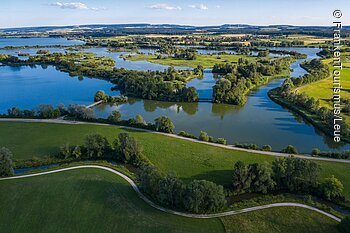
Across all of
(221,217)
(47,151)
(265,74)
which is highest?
(265,74)

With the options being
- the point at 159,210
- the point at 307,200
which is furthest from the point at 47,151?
the point at 307,200

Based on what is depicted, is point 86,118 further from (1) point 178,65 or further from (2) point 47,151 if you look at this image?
(1) point 178,65

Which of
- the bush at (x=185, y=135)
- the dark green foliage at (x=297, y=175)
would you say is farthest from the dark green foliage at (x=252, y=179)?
the bush at (x=185, y=135)

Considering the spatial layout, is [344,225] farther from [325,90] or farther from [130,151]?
[325,90]

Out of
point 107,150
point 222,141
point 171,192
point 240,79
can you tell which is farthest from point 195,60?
point 171,192

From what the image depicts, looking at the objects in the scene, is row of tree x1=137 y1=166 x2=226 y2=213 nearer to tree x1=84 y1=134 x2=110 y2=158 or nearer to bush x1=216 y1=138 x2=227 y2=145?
tree x1=84 y1=134 x2=110 y2=158

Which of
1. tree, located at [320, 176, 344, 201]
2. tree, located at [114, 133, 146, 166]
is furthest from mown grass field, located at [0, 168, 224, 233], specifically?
tree, located at [320, 176, 344, 201]

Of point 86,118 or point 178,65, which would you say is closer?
point 86,118
